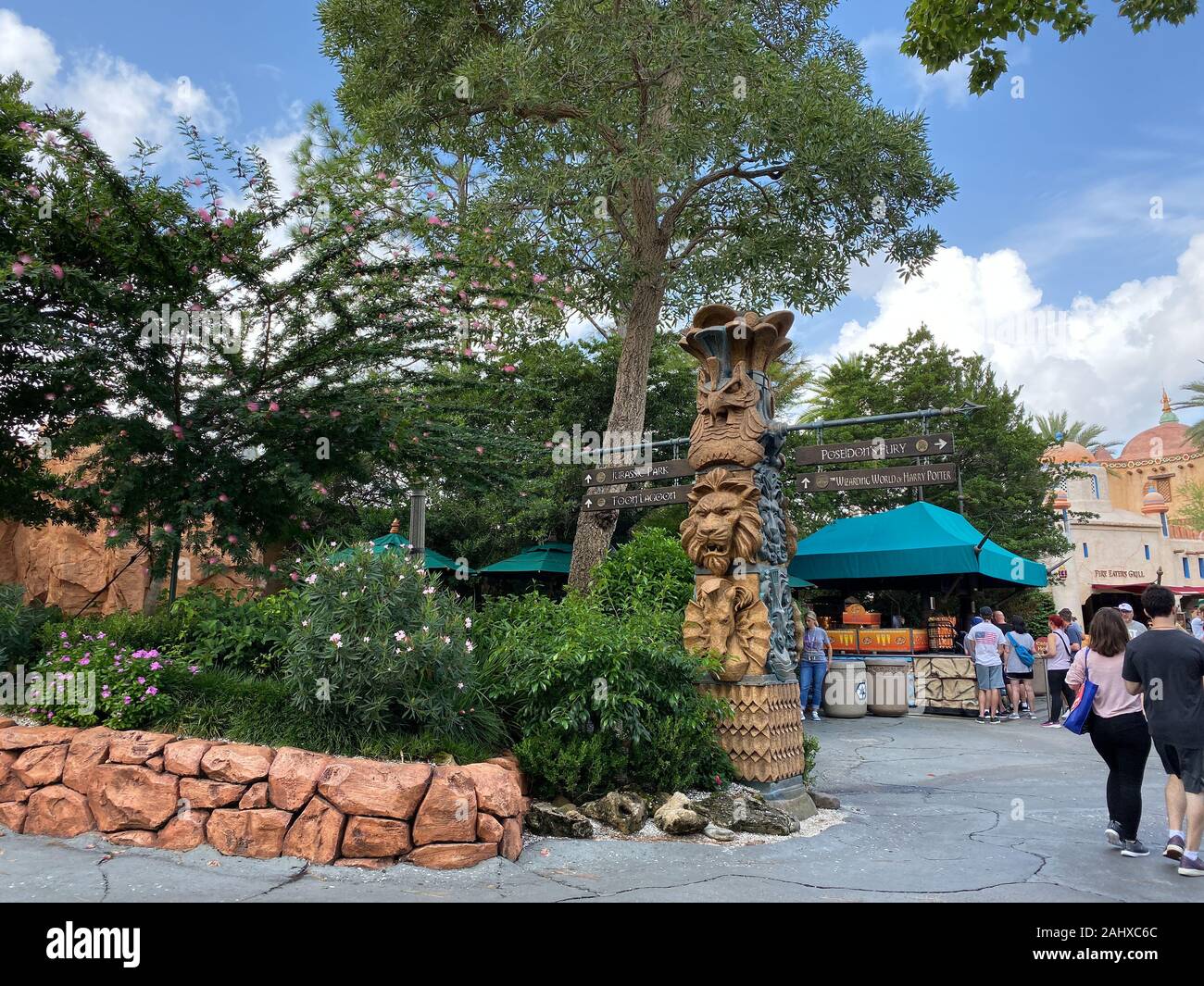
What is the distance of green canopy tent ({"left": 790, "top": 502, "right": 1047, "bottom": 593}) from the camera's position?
48.1ft

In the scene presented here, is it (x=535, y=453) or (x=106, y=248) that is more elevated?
(x=106, y=248)

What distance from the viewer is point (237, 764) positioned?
5215 mm

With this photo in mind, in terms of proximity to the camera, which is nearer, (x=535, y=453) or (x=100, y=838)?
(x=100, y=838)

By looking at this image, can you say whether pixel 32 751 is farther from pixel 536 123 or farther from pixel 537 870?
pixel 536 123

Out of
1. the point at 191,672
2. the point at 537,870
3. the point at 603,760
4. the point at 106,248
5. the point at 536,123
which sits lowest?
the point at 537,870

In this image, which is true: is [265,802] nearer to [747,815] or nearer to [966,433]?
[747,815]

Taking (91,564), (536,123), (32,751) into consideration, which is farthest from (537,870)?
(91,564)

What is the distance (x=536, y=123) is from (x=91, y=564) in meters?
11.7

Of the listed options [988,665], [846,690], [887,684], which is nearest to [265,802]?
[846,690]

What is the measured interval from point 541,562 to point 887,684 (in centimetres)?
643

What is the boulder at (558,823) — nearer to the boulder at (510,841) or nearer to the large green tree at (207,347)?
the boulder at (510,841)

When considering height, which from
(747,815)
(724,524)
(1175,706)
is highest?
(724,524)

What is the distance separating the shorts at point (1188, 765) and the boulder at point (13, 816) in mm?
7159

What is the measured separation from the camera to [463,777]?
16.8ft
